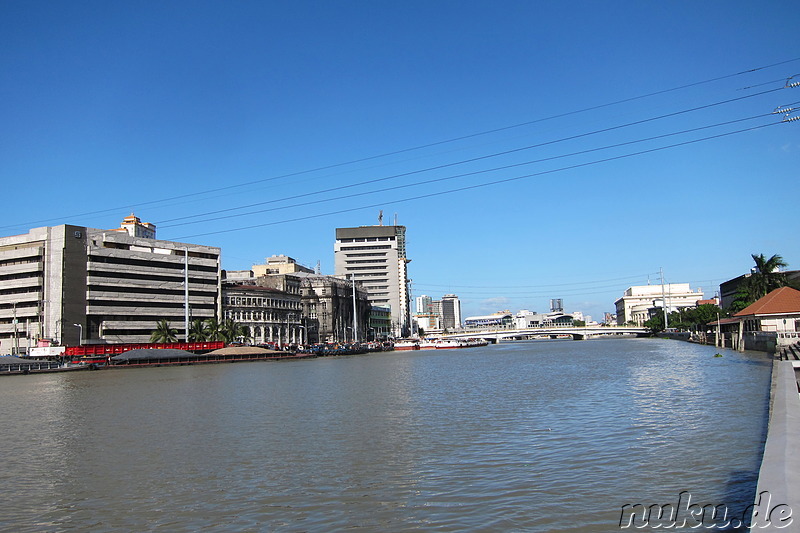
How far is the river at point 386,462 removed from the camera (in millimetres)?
14383

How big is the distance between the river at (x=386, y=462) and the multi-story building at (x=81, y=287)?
91973 millimetres

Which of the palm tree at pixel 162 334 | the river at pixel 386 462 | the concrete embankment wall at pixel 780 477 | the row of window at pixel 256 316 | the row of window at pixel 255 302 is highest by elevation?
the row of window at pixel 255 302

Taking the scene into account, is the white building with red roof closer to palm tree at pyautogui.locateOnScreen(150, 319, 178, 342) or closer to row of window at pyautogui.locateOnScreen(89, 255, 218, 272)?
palm tree at pyautogui.locateOnScreen(150, 319, 178, 342)

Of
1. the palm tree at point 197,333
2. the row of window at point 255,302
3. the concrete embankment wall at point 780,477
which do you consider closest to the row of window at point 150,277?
the row of window at point 255,302

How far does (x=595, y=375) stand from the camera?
54.3 metres

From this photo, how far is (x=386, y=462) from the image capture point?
20.0 metres

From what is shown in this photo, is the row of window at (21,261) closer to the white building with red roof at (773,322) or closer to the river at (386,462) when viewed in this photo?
the river at (386,462)

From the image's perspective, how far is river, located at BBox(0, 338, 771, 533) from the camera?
Result: 566 inches

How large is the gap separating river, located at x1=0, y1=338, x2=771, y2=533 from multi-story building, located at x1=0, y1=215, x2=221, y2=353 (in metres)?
92.0

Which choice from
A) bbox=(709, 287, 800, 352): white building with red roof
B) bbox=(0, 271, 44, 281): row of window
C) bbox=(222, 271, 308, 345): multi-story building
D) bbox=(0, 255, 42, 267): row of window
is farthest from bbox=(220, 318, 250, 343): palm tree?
bbox=(709, 287, 800, 352): white building with red roof

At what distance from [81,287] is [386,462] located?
393ft

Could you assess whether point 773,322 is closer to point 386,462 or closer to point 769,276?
point 769,276

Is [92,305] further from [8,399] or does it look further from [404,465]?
[404,465]

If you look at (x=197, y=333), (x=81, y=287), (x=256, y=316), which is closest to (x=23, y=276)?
(x=81, y=287)
